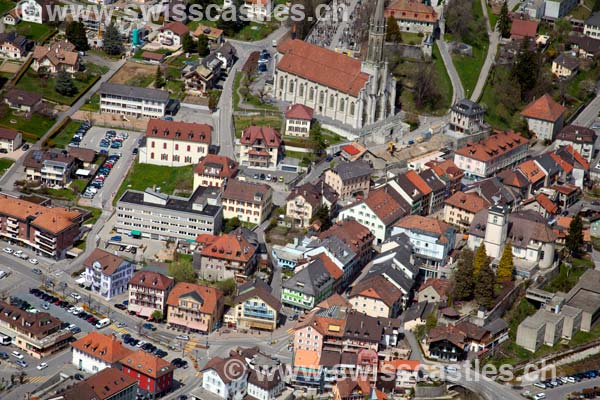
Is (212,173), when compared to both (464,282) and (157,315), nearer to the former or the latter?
(157,315)

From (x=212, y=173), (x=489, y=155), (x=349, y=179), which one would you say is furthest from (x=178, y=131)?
(x=489, y=155)

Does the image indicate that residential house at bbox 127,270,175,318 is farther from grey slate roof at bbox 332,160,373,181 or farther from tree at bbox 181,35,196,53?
tree at bbox 181,35,196,53

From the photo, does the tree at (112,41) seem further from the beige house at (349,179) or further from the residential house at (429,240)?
the residential house at (429,240)

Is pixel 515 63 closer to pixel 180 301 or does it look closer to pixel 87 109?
pixel 87 109

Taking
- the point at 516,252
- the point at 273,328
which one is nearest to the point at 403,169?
the point at 516,252

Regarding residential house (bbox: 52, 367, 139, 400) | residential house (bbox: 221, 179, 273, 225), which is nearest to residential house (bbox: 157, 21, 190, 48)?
residential house (bbox: 221, 179, 273, 225)

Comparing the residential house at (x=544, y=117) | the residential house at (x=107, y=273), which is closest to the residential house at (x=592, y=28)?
the residential house at (x=544, y=117)
